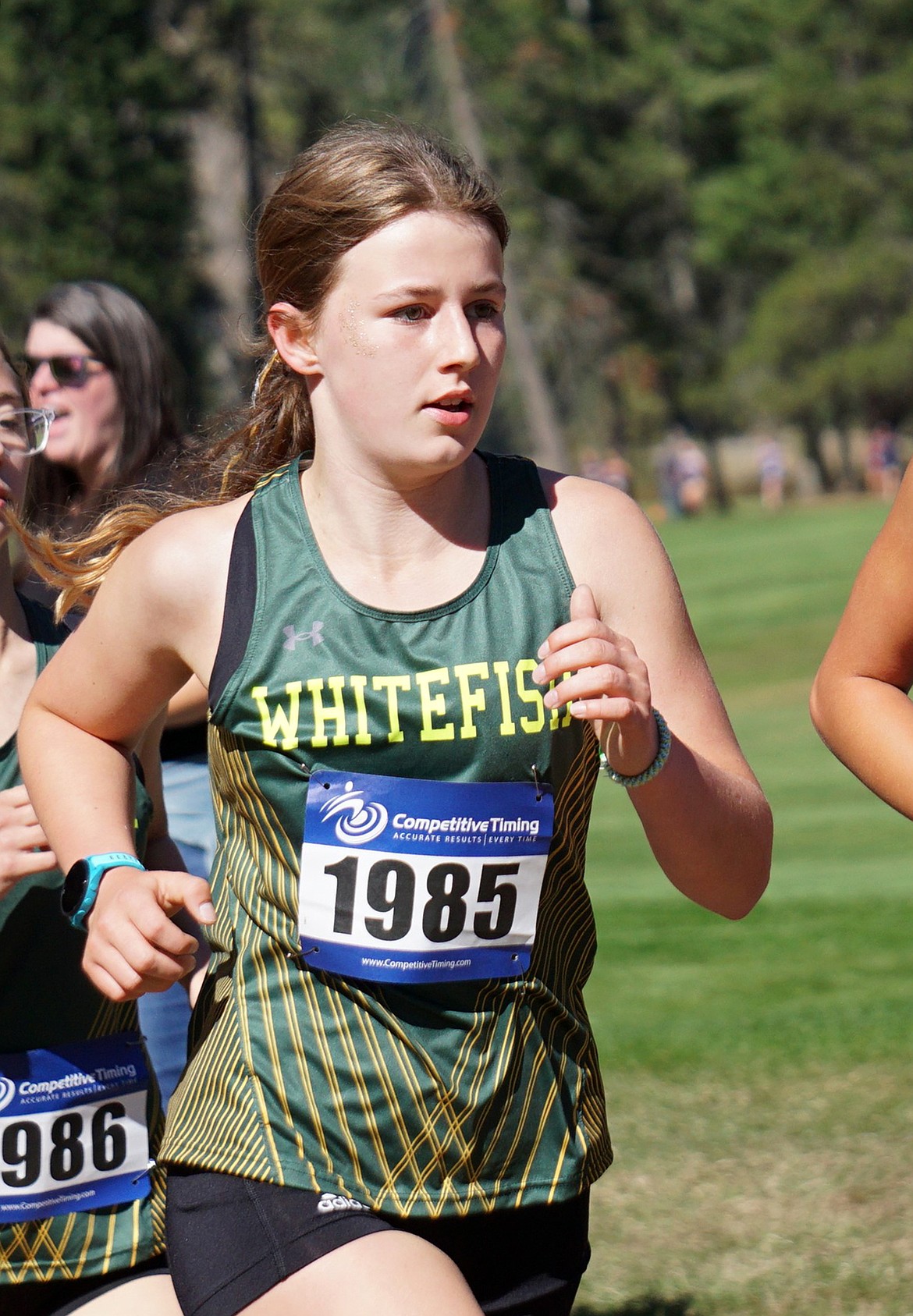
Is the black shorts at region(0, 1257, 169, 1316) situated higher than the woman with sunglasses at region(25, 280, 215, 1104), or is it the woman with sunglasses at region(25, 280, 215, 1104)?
the woman with sunglasses at region(25, 280, 215, 1104)

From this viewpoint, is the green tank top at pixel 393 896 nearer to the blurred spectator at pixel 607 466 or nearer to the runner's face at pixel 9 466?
the runner's face at pixel 9 466

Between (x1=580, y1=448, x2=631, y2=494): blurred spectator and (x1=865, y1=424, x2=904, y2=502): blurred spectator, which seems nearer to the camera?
(x1=865, y1=424, x2=904, y2=502): blurred spectator

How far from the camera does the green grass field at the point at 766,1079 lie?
14.5 ft

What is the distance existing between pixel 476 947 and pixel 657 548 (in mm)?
597

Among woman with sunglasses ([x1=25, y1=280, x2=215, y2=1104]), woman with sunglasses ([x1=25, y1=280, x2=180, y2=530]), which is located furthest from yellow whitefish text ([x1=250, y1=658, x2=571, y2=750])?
woman with sunglasses ([x1=25, y1=280, x2=180, y2=530])

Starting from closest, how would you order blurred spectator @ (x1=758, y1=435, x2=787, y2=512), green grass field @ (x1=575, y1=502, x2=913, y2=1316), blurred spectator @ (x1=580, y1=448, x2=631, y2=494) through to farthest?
green grass field @ (x1=575, y1=502, x2=913, y2=1316), blurred spectator @ (x1=580, y1=448, x2=631, y2=494), blurred spectator @ (x1=758, y1=435, x2=787, y2=512)

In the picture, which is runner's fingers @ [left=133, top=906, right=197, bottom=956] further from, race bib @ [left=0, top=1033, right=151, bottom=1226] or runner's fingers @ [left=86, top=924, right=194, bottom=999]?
race bib @ [left=0, top=1033, right=151, bottom=1226]

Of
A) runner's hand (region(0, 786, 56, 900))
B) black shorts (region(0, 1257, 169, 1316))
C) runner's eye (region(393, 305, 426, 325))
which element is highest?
runner's eye (region(393, 305, 426, 325))

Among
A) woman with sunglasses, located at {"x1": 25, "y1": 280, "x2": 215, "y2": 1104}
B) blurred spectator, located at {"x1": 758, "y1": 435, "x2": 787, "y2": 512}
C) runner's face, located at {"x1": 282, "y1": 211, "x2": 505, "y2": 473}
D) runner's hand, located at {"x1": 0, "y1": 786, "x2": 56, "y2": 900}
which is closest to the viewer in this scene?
runner's face, located at {"x1": 282, "y1": 211, "x2": 505, "y2": 473}

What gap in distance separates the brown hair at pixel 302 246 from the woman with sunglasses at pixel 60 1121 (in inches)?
14.8

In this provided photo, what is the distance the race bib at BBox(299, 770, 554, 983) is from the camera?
2.33 m

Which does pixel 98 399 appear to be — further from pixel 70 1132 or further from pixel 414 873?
pixel 414 873

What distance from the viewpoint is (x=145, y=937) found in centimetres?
229

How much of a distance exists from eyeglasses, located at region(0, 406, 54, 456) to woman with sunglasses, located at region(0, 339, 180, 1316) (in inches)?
20.8
